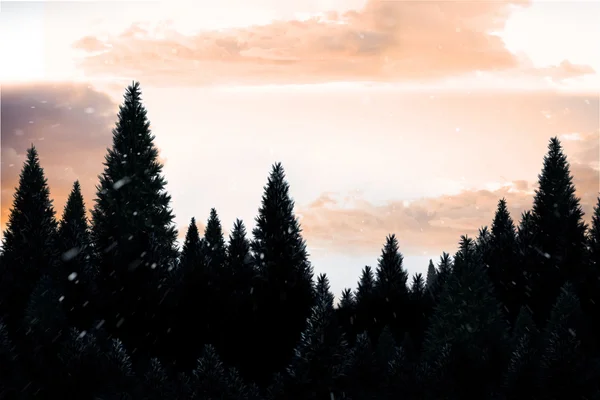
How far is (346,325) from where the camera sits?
157 feet

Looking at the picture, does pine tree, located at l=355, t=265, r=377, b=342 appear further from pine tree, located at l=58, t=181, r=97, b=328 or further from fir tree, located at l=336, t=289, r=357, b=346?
pine tree, located at l=58, t=181, r=97, b=328

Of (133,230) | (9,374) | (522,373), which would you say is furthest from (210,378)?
(133,230)

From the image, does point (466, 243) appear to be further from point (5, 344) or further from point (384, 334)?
point (5, 344)

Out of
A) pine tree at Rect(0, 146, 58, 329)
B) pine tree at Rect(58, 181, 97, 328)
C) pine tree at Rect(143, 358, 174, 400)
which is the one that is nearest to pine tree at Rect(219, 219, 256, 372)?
pine tree at Rect(143, 358, 174, 400)

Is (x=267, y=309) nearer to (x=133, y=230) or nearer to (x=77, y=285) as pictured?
(x=77, y=285)

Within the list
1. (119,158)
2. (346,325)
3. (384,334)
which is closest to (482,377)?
(384,334)

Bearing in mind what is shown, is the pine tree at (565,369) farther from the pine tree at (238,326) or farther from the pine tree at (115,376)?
the pine tree at (115,376)

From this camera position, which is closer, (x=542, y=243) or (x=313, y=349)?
(x=313, y=349)

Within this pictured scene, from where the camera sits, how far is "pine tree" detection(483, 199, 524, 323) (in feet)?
183

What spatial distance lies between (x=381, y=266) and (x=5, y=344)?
26094mm

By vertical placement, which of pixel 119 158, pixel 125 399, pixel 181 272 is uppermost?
pixel 119 158

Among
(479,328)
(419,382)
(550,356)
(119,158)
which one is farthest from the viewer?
(119,158)

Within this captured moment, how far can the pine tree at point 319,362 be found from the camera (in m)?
21.7

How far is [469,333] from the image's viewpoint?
30.2m
